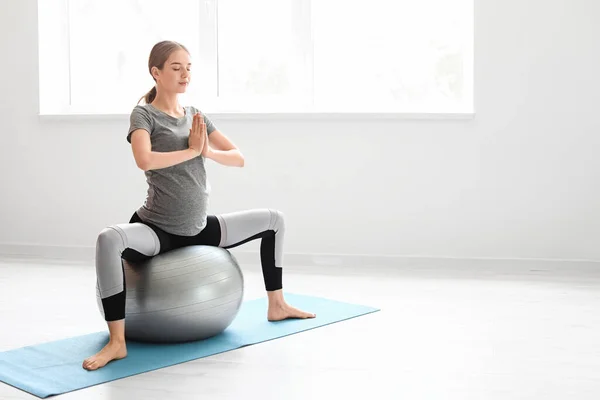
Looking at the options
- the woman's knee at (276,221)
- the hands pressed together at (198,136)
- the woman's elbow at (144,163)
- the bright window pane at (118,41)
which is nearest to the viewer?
the woman's elbow at (144,163)

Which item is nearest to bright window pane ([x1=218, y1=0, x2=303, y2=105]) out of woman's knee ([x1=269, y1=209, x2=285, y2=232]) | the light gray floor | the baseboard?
the baseboard

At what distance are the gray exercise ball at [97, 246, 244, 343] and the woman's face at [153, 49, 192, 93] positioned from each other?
53 cm

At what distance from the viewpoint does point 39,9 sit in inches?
184

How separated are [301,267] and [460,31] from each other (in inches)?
59.1

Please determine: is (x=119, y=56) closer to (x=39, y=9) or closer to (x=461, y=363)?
(x=39, y=9)

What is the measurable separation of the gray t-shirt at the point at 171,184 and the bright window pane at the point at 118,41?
6.82ft

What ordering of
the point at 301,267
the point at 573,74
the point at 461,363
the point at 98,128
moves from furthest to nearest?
the point at 98,128
the point at 301,267
the point at 573,74
the point at 461,363

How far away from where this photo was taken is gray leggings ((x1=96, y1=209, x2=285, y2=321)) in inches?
94.9

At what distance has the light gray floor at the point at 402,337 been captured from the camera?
2.20 meters

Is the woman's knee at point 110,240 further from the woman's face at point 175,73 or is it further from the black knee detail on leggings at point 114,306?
the woman's face at point 175,73

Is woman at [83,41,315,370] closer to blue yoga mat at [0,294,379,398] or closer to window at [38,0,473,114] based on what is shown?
blue yoga mat at [0,294,379,398]

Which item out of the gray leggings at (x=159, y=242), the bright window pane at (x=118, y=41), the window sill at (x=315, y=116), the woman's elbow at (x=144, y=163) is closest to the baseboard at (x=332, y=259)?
the window sill at (x=315, y=116)

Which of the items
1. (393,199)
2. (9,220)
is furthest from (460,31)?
(9,220)

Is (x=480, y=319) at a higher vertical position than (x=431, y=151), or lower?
lower
